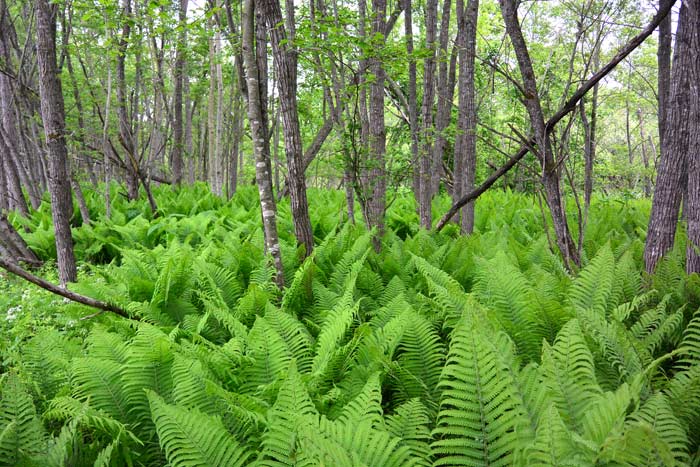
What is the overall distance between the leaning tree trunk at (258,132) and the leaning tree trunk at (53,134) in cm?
198

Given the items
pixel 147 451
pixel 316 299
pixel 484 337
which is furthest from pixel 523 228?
pixel 147 451

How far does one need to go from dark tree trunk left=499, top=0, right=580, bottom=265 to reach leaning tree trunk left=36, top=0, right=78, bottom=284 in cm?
381

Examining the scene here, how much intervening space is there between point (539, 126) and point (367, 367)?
226 cm

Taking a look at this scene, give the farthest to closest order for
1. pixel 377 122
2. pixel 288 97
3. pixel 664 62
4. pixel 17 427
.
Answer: pixel 664 62
pixel 377 122
pixel 288 97
pixel 17 427

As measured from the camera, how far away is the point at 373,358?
2635mm

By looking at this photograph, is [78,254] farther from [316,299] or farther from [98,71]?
[316,299]

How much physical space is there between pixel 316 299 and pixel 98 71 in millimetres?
6974

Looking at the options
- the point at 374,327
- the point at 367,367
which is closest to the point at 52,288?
the point at 367,367

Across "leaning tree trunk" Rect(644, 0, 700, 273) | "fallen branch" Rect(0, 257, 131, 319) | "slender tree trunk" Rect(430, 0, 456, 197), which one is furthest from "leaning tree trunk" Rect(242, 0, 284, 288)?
"slender tree trunk" Rect(430, 0, 456, 197)

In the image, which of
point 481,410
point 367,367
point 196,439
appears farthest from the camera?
point 367,367

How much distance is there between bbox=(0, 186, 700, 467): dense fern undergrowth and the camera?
1.73 m

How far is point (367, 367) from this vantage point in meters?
2.61

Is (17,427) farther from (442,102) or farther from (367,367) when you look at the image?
(442,102)

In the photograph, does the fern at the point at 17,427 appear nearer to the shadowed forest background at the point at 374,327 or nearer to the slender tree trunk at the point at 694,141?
the shadowed forest background at the point at 374,327
